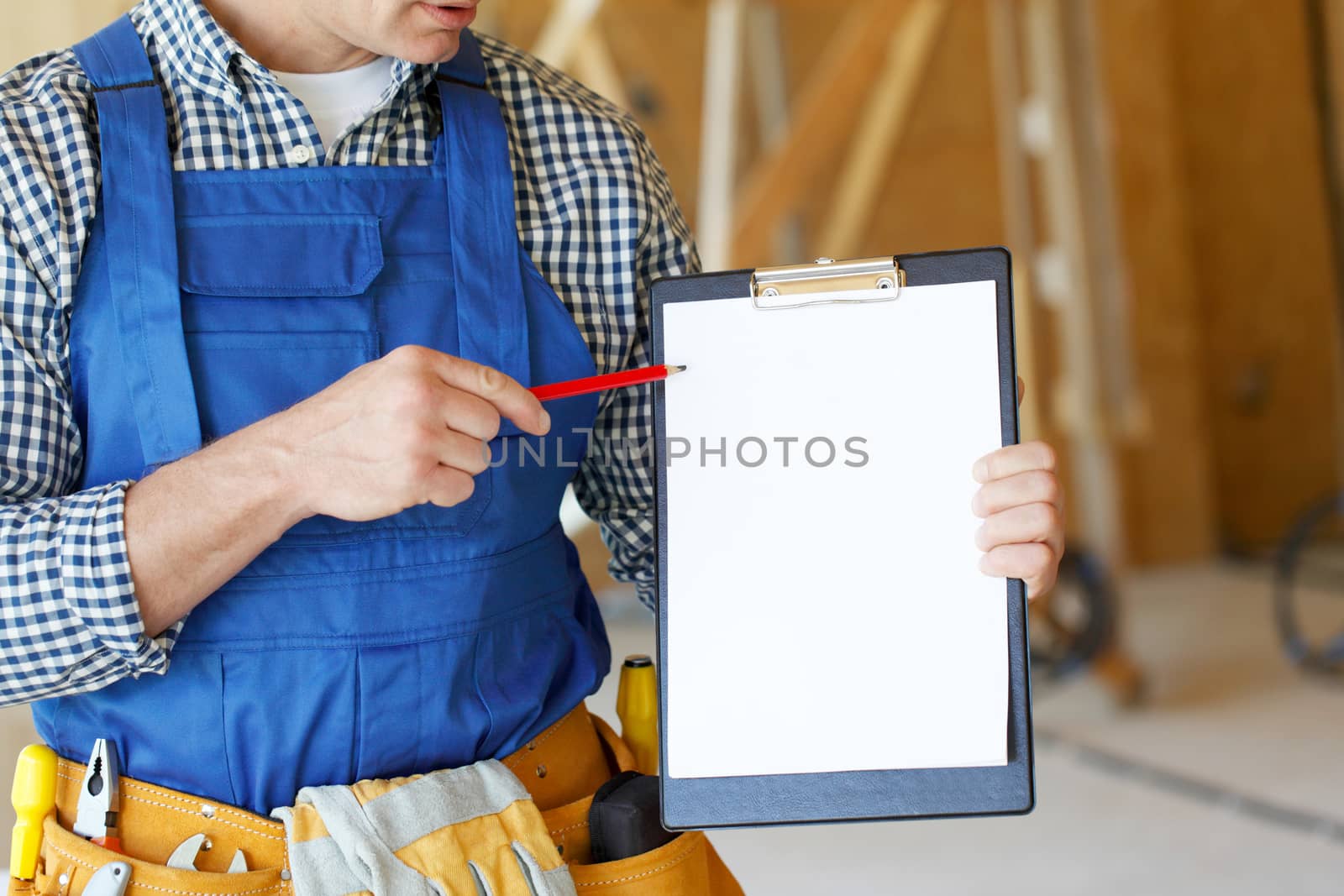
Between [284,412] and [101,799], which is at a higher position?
[284,412]

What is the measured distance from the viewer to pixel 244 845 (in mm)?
1008

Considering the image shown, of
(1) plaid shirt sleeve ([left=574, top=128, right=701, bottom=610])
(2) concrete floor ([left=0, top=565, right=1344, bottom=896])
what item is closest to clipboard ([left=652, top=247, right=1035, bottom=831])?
(1) plaid shirt sleeve ([left=574, top=128, right=701, bottom=610])

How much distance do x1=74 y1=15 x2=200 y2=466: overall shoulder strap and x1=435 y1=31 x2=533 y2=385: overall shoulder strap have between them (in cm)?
22

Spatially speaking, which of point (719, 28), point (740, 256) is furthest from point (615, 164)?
point (719, 28)

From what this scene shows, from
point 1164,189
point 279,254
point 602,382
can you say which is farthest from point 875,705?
point 1164,189

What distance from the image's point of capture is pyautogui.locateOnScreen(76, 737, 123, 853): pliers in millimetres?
998

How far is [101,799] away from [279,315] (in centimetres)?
39

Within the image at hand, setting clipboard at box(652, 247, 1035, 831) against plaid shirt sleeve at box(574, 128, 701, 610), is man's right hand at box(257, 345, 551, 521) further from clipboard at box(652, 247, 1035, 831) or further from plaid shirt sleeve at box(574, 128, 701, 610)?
plaid shirt sleeve at box(574, 128, 701, 610)

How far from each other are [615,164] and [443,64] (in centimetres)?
18

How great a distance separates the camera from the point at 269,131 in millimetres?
1084

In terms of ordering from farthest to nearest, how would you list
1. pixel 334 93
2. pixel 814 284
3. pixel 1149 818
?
pixel 1149 818, pixel 334 93, pixel 814 284

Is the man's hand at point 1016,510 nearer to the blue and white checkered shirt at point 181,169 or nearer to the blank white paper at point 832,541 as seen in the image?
the blank white paper at point 832,541

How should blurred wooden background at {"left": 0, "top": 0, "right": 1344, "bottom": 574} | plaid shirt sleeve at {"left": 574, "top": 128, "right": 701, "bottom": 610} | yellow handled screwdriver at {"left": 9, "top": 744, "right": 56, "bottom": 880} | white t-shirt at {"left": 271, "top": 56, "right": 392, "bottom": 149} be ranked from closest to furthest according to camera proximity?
yellow handled screwdriver at {"left": 9, "top": 744, "right": 56, "bottom": 880} → white t-shirt at {"left": 271, "top": 56, "right": 392, "bottom": 149} → plaid shirt sleeve at {"left": 574, "top": 128, "right": 701, "bottom": 610} → blurred wooden background at {"left": 0, "top": 0, "right": 1344, "bottom": 574}

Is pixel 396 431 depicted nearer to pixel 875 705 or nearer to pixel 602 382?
pixel 602 382
